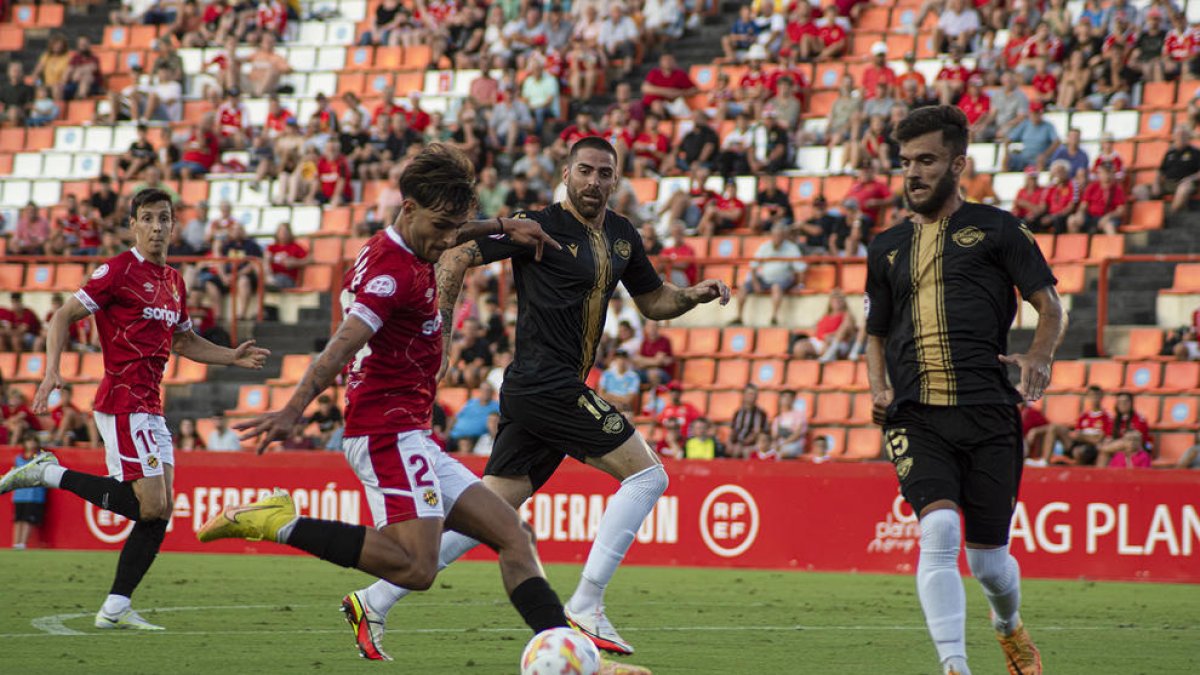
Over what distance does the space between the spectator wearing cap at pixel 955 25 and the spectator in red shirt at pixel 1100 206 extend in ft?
12.7

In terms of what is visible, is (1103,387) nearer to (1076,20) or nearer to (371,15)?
(1076,20)

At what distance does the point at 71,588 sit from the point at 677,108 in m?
14.0

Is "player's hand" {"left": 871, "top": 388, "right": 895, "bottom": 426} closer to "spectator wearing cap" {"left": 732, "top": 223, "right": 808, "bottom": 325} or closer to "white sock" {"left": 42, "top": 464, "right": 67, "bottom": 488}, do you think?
"white sock" {"left": 42, "top": 464, "right": 67, "bottom": 488}

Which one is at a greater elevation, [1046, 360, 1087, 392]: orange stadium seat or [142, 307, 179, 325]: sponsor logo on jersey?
[142, 307, 179, 325]: sponsor logo on jersey

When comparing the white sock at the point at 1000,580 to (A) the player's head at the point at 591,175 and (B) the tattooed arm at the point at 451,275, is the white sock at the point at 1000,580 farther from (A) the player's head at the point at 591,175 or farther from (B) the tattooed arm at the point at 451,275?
(A) the player's head at the point at 591,175

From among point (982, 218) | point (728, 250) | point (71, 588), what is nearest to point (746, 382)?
point (728, 250)

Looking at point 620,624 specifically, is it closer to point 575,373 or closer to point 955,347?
point 575,373

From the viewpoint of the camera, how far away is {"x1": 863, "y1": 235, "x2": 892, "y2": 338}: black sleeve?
7.54 m

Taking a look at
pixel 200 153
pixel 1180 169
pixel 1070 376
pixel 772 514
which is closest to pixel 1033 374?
pixel 772 514

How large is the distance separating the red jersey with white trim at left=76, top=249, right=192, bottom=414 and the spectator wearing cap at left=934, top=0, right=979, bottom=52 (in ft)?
51.0

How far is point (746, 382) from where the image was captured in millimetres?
20953

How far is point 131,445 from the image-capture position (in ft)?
34.1

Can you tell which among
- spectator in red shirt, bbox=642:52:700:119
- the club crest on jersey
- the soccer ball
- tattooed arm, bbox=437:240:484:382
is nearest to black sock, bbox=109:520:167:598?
tattooed arm, bbox=437:240:484:382

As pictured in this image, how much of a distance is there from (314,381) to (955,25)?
18.5 m
